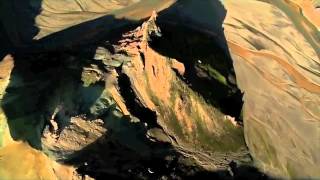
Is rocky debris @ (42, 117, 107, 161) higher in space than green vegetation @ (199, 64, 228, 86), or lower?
lower

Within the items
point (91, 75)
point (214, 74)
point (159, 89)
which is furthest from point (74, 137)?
point (214, 74)

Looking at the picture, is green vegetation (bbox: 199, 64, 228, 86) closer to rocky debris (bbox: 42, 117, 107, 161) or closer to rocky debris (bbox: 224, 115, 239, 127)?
rocky debris (bbox: 224, 115, 239, 127)

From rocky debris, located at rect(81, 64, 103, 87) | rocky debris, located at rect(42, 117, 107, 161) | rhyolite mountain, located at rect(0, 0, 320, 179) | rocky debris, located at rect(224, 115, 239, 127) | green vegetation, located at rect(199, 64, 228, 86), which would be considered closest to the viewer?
rocky debris, located at rect(42, 117, 107, 161)

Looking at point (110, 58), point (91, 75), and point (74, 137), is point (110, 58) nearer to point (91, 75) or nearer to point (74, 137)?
point (91, 75)

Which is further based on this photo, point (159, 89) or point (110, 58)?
point (110, 58)

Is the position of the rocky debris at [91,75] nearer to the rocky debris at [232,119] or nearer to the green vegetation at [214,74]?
the green vegetation at [214,74]

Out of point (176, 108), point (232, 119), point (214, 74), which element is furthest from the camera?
point (214, 74)

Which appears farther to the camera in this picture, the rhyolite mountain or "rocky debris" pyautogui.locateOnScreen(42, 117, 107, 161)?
the rhyolite mountain

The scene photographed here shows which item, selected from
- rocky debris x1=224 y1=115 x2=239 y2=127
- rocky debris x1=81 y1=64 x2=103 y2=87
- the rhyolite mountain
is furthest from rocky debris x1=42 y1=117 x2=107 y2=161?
rocky debris x1=224 y1=115 x2=239 y2=127
